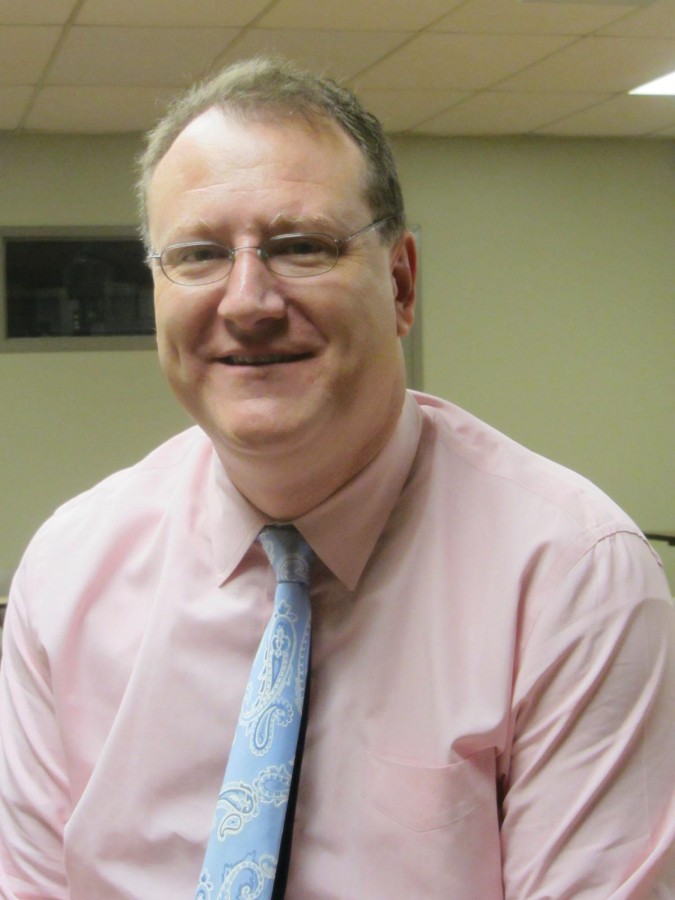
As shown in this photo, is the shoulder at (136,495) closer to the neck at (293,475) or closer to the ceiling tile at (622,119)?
the neck at (293,475)

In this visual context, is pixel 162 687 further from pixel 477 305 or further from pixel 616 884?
pixel 477 305

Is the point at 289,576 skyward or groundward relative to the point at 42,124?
groundward

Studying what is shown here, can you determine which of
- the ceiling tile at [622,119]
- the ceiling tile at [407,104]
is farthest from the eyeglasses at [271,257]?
the ceiling tile at [622,119]

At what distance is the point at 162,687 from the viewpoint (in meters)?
1.26

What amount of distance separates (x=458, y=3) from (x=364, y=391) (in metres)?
3.01

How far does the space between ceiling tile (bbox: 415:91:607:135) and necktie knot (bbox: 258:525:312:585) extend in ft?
14.1

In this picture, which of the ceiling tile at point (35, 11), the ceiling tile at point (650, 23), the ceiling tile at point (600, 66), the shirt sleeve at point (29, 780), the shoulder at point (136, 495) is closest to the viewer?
the shirt sleeve at point (29, 780)

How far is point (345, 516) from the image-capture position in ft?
4.13

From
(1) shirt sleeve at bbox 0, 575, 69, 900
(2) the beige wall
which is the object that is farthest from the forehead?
(2) the beige wall

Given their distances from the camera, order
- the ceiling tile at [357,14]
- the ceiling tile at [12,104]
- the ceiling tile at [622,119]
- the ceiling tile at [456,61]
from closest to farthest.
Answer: the ceiling tile at [357,14] < the ceiling tile at [456,61] < the ceiling tile at [12,104] < the ceiling tile at [622,119]

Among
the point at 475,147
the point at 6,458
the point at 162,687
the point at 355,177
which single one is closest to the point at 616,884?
the point at 162,687

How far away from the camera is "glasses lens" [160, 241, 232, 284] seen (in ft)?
3.88

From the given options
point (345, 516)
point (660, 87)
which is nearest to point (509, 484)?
point (345, 516)

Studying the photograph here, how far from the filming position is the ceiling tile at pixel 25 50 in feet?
13.1
